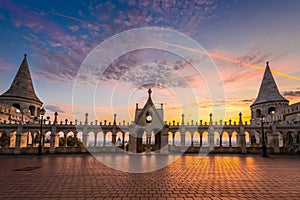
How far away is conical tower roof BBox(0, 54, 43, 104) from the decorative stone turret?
67467mm

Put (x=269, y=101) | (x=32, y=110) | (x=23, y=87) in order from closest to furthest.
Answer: (x=269, y=101), (x=23, y=87), (x=32, y=110)

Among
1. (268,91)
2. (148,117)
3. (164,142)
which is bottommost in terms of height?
(164,142)

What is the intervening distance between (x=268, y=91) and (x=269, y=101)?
4183 millimetres

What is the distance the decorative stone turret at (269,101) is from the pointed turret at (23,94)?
66432 mm

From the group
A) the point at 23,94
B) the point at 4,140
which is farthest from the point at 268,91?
the point at 23,94

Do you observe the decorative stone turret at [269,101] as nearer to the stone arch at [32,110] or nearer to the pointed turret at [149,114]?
the pointed turret at [149,114]

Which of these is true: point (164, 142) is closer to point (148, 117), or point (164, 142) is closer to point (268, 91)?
point (148, 117)

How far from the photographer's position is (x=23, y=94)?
196 feet

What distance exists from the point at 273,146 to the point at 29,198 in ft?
116

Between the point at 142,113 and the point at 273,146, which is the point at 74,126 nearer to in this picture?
the point at 142,113

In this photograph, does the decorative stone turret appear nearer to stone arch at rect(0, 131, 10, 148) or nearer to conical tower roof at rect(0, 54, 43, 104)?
stone arch at rect(0, 131, 10, 148)

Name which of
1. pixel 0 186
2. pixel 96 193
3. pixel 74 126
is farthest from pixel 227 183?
pixel 74 126

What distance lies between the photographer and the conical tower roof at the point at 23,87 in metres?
58.7

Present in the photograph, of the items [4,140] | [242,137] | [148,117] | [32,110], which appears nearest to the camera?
[148,117]
